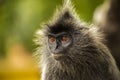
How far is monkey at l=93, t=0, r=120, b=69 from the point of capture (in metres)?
14.4

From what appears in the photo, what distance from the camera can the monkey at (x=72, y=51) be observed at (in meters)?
10.7

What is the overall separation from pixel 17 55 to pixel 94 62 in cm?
1035

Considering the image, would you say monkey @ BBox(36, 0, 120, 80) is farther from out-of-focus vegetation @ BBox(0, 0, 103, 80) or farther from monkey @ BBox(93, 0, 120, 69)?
out-of-focus vegetation @ BBox(0, 0, 103, 80)

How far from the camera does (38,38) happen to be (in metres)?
11.4

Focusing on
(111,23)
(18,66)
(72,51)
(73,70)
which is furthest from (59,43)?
(18,66)

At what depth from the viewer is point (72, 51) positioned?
1092cm

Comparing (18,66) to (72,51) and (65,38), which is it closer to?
(72,51)

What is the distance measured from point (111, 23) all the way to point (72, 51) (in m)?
3.88

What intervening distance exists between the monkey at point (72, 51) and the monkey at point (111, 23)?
3.28 m

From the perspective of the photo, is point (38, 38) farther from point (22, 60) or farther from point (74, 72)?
point (22, 60)

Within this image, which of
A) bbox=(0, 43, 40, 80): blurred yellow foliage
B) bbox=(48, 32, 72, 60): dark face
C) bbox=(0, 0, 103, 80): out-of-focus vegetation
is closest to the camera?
bbox=(48, 32, 72, 60): dark face

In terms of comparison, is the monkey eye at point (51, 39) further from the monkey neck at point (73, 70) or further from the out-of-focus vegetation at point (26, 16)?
the out-of-focus vegetation at point (26, 16)

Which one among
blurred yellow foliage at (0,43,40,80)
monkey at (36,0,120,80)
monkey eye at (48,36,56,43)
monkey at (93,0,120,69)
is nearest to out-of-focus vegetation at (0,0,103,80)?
blurred yellow foliage at (0,43,40,80)

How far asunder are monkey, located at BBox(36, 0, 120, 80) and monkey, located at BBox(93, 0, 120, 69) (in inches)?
129
